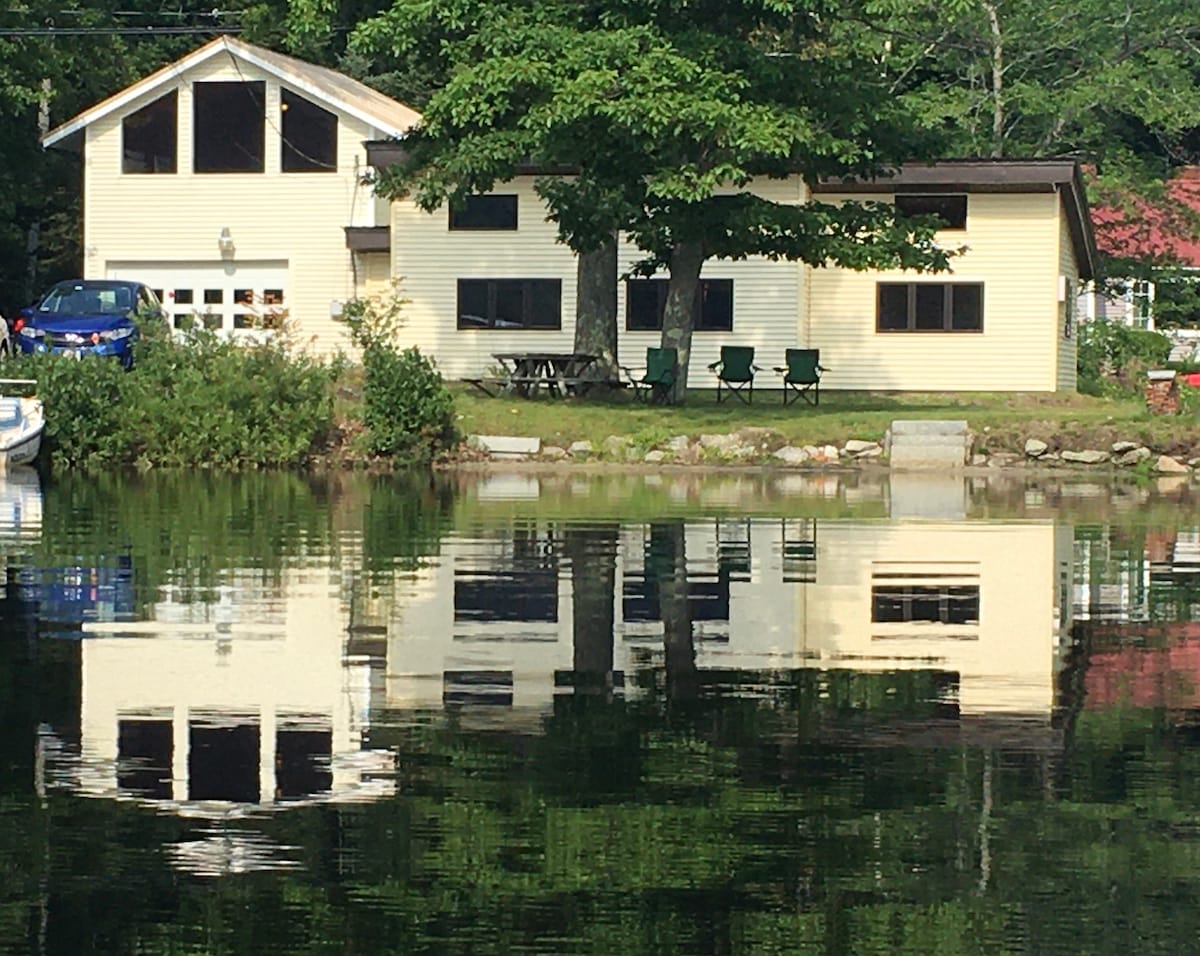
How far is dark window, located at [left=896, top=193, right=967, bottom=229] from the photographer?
49.3m

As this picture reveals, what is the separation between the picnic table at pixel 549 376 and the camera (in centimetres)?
4053

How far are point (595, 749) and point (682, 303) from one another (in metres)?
30.6

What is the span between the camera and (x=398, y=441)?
34531mm

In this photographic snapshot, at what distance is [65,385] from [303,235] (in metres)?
18.7

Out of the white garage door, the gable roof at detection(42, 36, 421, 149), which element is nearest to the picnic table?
the gable roof at detection(42, 36, 421, 149)

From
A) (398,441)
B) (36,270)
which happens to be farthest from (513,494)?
(36,270)

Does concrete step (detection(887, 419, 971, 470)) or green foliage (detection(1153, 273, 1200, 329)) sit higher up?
green foliage (detection(1153, 273, 1200, 329))

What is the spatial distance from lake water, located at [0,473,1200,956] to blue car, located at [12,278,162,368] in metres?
21.3

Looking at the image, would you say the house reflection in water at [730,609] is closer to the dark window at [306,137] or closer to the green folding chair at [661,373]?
the green folding chair at [661,373]

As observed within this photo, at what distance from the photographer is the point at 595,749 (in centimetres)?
1049

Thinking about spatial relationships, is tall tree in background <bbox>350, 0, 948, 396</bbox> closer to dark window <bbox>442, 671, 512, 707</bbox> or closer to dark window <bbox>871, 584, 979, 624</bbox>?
dark window <bbox>871, 584, 979, 624</bbox>

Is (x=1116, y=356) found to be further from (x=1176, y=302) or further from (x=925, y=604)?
(x=925, y=604)

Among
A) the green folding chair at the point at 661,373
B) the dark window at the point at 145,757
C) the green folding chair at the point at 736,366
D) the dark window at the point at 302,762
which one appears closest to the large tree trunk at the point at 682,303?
the green folding chair at the point at 661,373

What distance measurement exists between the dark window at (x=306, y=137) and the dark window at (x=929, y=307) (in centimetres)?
1144
